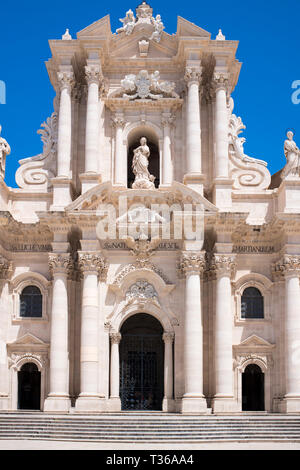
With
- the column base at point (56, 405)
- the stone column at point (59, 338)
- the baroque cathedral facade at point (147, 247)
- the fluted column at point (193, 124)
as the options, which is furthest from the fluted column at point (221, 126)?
→ the column base at point (56, 405)

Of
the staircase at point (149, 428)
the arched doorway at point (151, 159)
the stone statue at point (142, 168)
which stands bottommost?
the staircase at point (149, 428)

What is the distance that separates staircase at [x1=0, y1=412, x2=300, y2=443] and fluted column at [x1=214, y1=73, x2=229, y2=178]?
407 inches

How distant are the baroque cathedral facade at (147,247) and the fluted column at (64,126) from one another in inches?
2.7

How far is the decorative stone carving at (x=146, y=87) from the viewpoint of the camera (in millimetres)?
31703

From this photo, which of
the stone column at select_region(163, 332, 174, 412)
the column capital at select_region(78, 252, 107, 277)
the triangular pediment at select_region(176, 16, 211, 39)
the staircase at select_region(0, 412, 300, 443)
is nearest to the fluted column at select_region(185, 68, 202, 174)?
the triangular pediment at select_region(176, 16, 211, 39)

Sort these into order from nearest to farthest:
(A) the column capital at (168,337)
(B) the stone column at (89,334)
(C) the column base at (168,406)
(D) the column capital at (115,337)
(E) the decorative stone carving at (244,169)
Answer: (B) the stone column at (89,334)
(C) the column base at (168,406)
(D) the column capital at (115,337)
(A) the column capital at (168,337)
(E) the decorative stone carving at (244,169)

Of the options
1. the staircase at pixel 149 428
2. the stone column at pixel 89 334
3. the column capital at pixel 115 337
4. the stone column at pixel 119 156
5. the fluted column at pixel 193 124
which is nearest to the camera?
the staircase at pixel 149 428

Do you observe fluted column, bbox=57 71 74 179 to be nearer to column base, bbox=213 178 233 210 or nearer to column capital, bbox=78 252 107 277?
column capital, bbox=78 252 107 277

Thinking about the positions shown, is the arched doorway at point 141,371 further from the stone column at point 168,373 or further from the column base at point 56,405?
the column base at point 56,405

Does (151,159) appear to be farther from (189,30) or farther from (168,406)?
(168,406)

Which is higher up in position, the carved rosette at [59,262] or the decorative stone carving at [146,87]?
the decorative stone carving at [146,87]

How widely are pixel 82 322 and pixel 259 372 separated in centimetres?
745

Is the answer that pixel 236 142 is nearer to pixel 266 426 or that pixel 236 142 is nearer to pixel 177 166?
pixel 177 166

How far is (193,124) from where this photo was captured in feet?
101
